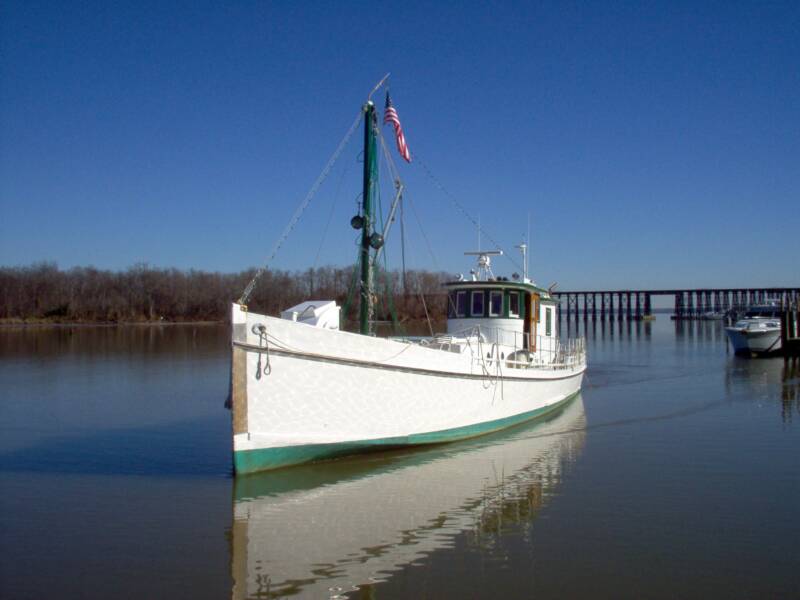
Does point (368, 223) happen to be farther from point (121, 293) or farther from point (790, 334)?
point (121, 293)

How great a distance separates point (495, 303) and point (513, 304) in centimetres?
53

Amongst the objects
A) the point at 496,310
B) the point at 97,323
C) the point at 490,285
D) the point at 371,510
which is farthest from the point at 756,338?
the point at 97,323

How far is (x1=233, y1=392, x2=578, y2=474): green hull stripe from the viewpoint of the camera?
11445 mm

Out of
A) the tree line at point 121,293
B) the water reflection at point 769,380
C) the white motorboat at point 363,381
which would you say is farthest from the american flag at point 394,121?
the tree line at point 121,293

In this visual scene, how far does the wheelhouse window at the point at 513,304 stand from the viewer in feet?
61.3

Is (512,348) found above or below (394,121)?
below

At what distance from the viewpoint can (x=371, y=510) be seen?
10250 mm

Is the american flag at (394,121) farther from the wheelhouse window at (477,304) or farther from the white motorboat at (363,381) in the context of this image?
Answer: the wheelhouse window at (477,304)

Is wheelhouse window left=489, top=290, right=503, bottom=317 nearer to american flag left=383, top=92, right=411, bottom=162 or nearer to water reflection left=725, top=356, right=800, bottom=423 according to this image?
american flag left=383, top=92, right=411, bottom=162

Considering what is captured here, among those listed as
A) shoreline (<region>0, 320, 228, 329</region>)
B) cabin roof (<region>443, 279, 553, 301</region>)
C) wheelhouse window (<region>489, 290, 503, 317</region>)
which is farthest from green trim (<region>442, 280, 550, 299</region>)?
shoreline (<region>0, 320, 228, 329</region>)

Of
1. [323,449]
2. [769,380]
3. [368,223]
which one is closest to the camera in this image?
[323,449]

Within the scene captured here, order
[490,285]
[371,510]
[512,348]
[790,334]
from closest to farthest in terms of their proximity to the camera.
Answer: [371,510], [512,348], [490,285], [790,334]

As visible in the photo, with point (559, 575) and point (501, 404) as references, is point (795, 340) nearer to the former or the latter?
point (501, 404)

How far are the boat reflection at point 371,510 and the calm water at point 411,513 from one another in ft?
0.13
